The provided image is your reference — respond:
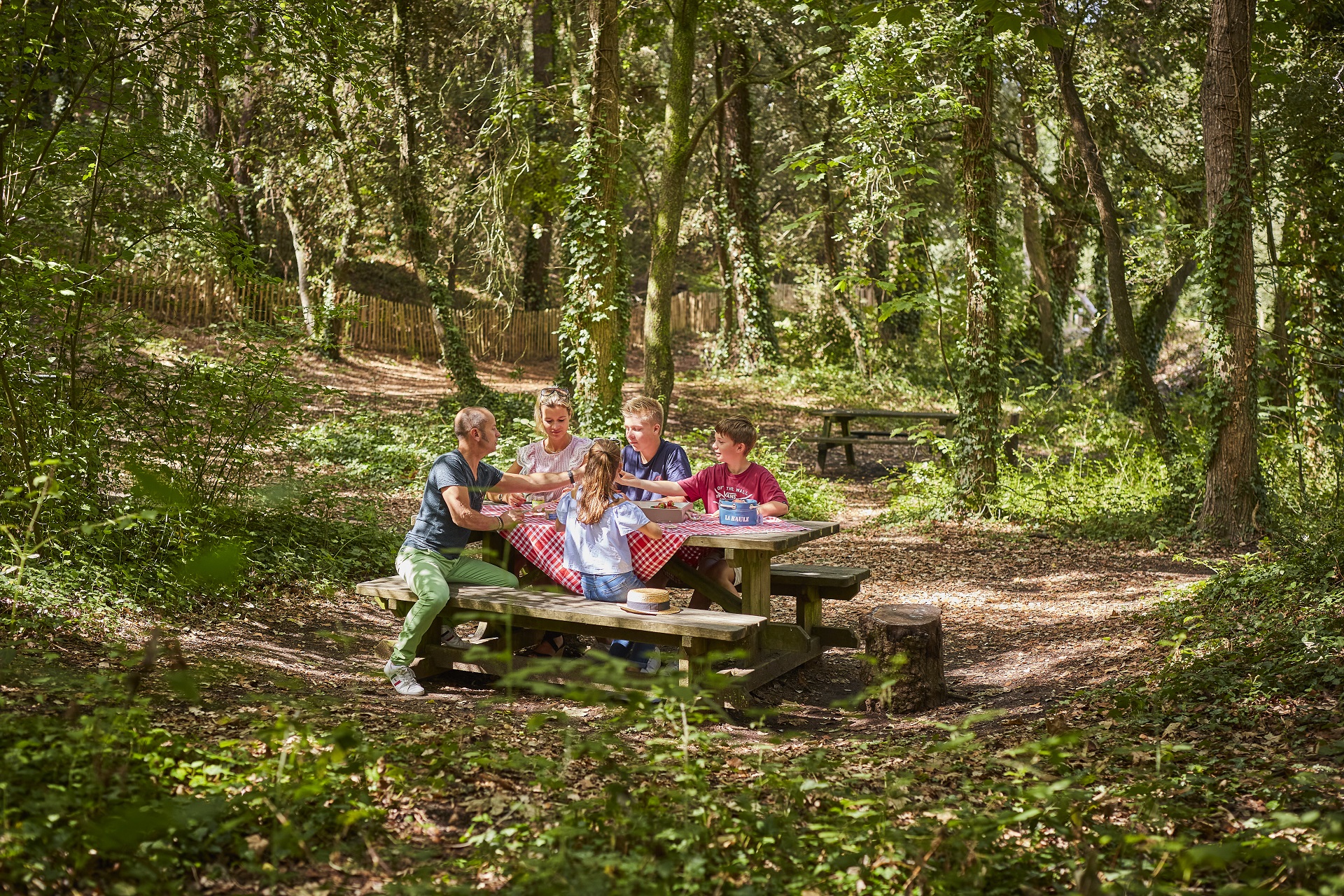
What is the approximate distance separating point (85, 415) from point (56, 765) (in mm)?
3897

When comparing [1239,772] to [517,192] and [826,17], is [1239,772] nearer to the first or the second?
[826,17]

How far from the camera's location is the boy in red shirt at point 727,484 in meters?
6.30

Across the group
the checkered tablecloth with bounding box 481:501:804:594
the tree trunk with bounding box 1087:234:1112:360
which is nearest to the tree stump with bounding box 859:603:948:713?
the checkered tablecloth with bounding box 481:501:804:594

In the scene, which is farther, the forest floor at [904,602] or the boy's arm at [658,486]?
the boy's arm at [658,486]

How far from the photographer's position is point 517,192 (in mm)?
16609

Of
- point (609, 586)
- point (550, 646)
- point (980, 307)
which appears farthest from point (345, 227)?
point (609, 586)

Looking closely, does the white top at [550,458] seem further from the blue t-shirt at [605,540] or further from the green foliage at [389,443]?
the green foliage at [389,443]

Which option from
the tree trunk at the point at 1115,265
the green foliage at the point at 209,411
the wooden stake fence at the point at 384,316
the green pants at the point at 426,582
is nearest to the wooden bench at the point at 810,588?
the green pants at the point at 426,582

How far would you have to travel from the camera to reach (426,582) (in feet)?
18.2

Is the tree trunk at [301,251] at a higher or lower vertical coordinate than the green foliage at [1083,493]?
higher

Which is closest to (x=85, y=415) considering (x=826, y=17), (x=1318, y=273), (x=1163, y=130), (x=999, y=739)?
(x=999, y=739)

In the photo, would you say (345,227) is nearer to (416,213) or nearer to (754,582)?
(416,213)

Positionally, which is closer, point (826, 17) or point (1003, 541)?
point (1003, 541)

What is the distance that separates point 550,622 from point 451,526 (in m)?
0.80
